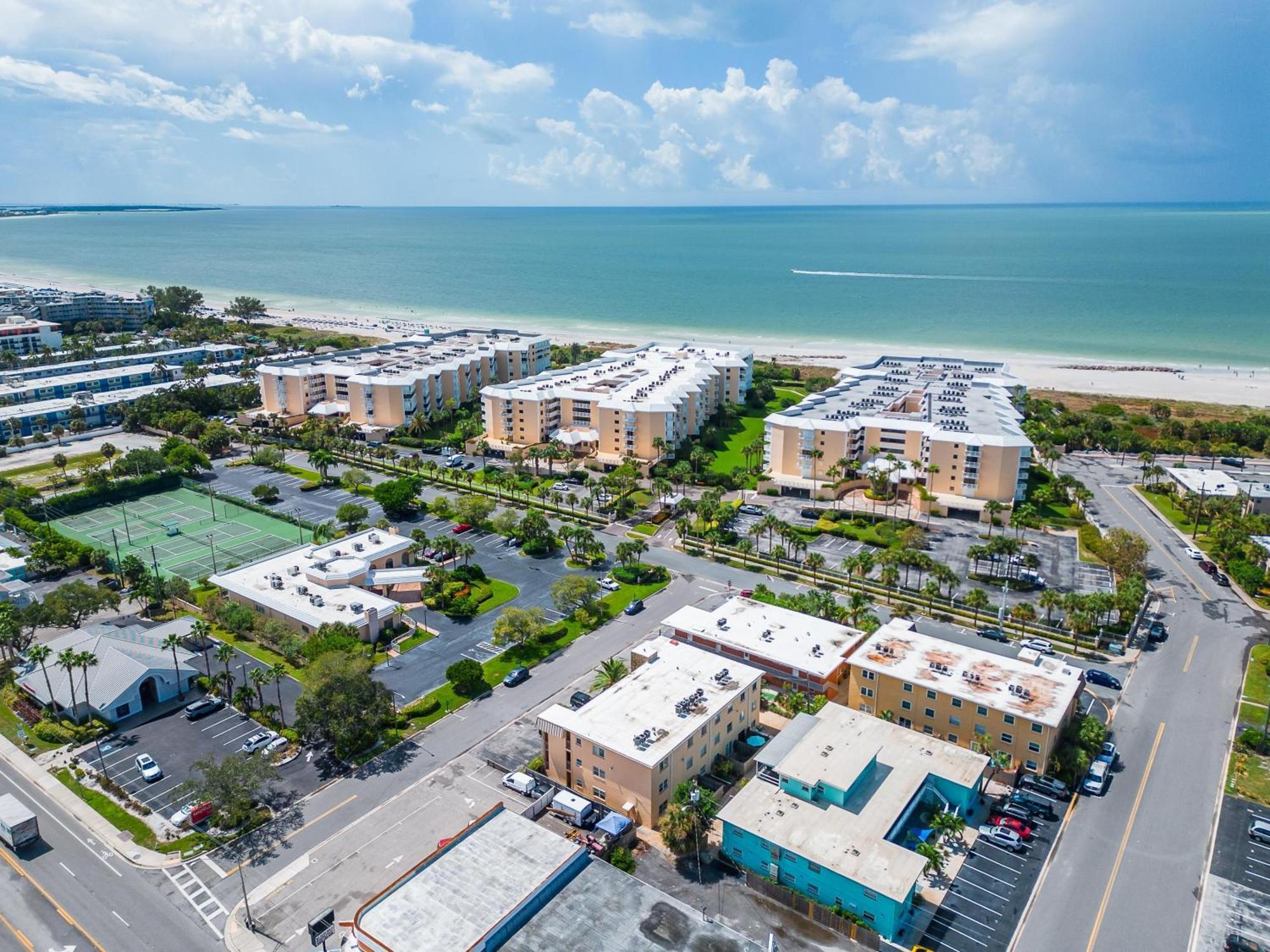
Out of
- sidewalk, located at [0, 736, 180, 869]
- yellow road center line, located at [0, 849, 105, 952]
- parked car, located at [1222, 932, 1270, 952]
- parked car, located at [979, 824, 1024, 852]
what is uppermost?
parked car, located at [979, 824, 1024, 852]

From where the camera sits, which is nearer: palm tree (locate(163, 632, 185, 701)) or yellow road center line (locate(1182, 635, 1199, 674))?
palm tree (locate(163, 632, 185, 701))

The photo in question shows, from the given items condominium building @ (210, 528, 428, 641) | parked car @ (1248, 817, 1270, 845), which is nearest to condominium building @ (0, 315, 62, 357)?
condominium building @ (210, 528, 428, 641)

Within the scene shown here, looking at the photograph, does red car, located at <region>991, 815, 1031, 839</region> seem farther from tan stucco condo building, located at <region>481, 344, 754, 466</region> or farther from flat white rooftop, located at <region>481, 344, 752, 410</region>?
flat white rooftop, located at <region>481, 344, 752, 410</region>

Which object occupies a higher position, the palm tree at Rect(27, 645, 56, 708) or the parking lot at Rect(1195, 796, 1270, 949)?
the palm tree at Rect(27, 645, 56, 708)

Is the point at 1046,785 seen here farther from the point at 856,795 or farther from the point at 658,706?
the point at 658,706

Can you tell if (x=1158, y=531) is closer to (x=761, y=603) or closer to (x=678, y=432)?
(x=761, y=603)

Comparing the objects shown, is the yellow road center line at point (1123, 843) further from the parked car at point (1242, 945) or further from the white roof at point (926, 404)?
the white roof at point (926, 404)

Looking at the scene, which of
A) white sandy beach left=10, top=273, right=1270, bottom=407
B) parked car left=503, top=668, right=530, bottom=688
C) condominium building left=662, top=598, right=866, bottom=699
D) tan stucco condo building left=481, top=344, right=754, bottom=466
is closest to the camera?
condominium building left=662, top=598, right=866, bottom=699

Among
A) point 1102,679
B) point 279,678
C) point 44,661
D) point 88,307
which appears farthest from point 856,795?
point 88,307
